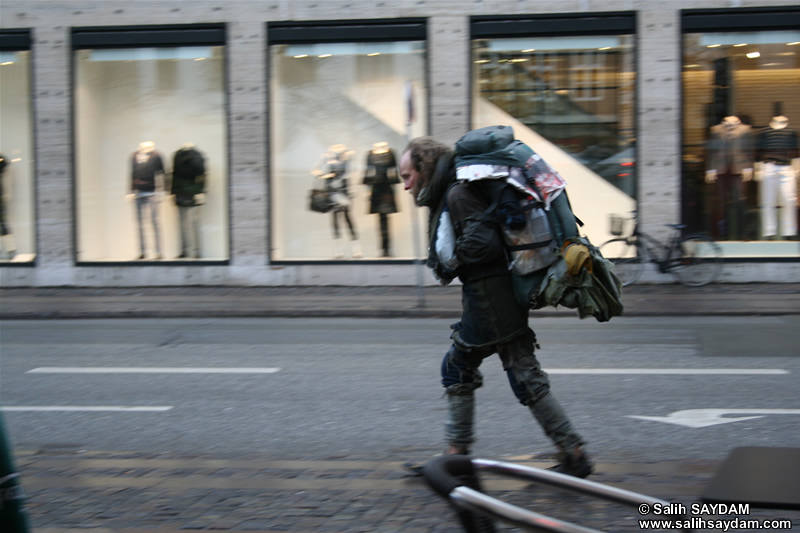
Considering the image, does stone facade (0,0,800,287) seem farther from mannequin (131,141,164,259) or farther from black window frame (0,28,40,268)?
mannequin (131,141,164,259)

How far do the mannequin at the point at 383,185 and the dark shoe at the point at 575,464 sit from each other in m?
11.5

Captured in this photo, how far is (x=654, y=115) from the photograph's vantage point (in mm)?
15109

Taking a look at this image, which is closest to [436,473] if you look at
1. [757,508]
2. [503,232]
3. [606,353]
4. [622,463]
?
[757,508]

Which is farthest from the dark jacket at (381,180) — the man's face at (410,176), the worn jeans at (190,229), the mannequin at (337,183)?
the man's face at (410,176)

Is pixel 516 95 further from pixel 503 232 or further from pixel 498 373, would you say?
pixel 503 232

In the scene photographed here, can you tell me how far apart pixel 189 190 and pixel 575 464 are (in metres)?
13.0

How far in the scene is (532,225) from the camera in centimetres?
440

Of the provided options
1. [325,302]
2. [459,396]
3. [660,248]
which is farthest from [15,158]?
[459,396]

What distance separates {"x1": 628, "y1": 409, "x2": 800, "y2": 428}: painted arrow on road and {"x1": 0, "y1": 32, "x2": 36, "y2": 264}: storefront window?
44.2 feet

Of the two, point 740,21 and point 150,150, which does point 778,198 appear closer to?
point 740,21

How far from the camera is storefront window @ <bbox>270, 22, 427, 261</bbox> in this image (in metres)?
15.9

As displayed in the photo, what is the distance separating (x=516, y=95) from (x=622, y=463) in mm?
11620

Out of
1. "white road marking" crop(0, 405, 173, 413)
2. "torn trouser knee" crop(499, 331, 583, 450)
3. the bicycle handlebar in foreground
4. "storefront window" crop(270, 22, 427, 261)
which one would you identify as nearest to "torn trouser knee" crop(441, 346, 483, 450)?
"torn trouser knee" crop(499, 331, 583, 450)

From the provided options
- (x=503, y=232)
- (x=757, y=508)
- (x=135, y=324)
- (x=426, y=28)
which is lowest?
(x=135, y=324)
